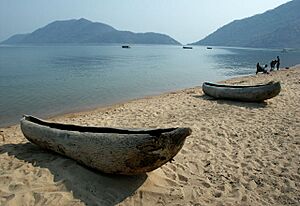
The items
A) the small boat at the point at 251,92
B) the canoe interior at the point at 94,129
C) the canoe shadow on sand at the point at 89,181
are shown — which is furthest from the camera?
the small boat at the point at 251,92

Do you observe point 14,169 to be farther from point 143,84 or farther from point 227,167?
point 143,84

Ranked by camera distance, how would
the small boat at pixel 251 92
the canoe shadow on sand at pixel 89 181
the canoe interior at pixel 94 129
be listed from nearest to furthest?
the canoe shadow on sand at pixel 89 181 → the canoe interior at pixel 94 129 → the small boat at pixel 251 92

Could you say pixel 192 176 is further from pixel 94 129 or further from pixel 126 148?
pixel 94 129

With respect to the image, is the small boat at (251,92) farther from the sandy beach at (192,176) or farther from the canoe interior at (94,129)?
the canoe interior at (94,129)

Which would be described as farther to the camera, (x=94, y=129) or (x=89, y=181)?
(x=94, y=129)

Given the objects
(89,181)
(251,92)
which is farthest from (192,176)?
(251,92)

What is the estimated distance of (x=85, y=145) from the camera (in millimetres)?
5656

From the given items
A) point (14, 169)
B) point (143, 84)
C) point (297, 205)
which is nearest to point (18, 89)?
point (143, 84)

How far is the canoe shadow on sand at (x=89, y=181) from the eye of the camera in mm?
5048

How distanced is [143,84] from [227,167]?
21.3 metres

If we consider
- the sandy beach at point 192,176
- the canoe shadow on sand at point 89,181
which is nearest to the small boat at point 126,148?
the canoe shadow on sand at point 89,181

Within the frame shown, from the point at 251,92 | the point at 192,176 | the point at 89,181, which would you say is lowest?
the point at 192,176

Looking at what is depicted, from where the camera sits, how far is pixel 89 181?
539 centimetres

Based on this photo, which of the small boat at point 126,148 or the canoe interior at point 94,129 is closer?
the small boat at point 126,148
